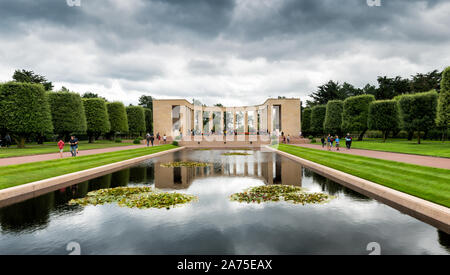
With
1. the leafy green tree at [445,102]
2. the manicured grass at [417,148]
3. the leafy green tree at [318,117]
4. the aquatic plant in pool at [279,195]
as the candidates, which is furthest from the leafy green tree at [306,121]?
the aquatic plant in pool at [279,195]

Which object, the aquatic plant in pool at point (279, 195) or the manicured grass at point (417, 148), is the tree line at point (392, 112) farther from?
the aquatic plant in pool at point (279, 195)

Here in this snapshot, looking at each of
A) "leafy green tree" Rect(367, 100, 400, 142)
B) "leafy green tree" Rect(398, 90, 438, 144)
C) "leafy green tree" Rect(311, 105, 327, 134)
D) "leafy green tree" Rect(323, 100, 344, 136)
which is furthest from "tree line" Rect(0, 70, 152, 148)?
"leafy green tree" Rect(398, 90, 438, 144)

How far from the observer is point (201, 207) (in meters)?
7.75

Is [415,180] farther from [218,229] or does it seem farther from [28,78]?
[28,78]

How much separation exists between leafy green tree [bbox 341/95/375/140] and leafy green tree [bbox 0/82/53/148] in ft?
173

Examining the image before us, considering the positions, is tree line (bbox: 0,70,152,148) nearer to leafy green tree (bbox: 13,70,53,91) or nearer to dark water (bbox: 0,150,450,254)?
leafy green tree (bbox: 13,70,53,91)

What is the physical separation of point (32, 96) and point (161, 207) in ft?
125

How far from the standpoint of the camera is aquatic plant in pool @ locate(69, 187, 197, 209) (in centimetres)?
809

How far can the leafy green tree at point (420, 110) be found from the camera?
39156mm

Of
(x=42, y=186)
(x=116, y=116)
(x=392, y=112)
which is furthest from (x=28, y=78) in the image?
(x=392, y=112)

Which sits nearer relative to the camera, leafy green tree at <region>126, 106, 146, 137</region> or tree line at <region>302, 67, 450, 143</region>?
tree line at <region>302, 67, 450, 143</region>

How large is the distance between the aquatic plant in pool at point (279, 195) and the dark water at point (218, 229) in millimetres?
467

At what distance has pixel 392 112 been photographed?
4859cm

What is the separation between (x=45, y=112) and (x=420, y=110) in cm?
5495
